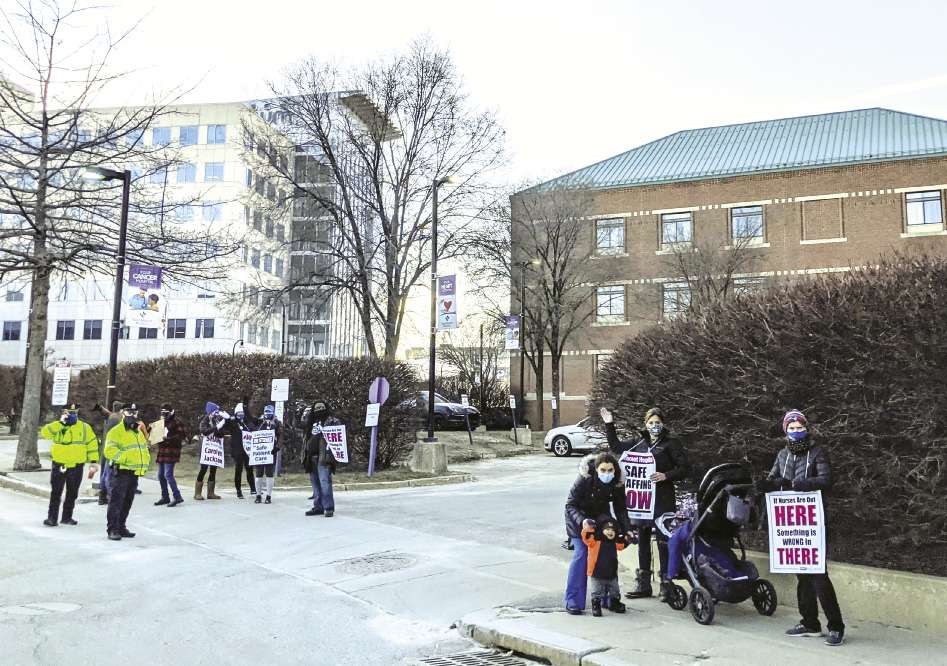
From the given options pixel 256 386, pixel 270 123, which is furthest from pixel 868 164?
pixel 256 386

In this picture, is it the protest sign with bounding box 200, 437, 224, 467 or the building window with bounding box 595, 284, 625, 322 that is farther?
the building window with bounding box 595, 284, 625, 322

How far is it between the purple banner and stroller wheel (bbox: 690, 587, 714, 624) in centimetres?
1250

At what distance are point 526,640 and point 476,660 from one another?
1.38 ft

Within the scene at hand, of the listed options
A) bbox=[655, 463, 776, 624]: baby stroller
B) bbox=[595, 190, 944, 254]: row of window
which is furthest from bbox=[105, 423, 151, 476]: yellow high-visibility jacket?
bbox=[595, 190, 944, 254]: row of window

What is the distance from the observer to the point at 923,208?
123ft

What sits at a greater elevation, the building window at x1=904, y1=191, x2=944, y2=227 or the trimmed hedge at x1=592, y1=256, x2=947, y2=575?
the building window at x1=904, y1=191, x2=944, y2=227

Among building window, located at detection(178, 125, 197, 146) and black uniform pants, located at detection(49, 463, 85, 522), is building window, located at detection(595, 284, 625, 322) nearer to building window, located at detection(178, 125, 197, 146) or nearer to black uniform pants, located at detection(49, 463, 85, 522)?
black uniform pants, located at detection(49, 463, 85, 522)

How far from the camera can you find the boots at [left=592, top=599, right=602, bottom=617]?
6620 mm

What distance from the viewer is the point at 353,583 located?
810 cm

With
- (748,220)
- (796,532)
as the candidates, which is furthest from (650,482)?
(748,220)

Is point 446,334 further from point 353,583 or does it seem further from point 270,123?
point 353,583

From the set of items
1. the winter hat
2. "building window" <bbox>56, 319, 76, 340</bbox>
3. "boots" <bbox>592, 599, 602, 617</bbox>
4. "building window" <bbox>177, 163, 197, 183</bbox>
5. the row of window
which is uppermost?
"building window" <bbox>177, 163, 197, 183</bbox>

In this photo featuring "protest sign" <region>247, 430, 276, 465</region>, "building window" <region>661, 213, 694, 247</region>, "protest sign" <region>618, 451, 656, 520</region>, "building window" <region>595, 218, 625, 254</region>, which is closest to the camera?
"protest sign" <region>618, 451, 656, 520</region>

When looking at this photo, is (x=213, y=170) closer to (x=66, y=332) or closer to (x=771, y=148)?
(x=66, y=332)
